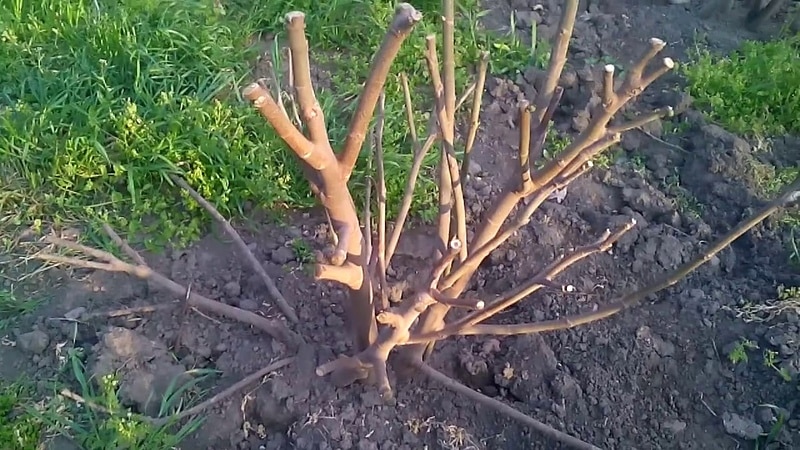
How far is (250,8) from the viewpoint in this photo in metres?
3.80

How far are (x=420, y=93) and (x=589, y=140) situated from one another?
1787 mm

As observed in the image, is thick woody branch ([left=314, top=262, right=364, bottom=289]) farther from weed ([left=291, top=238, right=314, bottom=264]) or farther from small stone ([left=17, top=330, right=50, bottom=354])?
small stone ([left=17, top=330, right=50, bottom=354])

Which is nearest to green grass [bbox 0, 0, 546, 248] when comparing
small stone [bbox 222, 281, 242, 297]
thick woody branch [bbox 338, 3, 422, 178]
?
small stone [bbox 222, 281, 242, 297]

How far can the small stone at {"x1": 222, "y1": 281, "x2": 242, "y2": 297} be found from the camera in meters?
2.85

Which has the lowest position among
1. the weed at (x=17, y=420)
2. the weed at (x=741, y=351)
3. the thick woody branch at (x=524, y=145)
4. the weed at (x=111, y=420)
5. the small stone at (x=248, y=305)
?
the weed at (x=17, y=420)

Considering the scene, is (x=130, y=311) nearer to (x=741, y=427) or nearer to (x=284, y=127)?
(x=284, y=127)

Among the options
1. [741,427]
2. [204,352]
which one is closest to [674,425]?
[741,427]

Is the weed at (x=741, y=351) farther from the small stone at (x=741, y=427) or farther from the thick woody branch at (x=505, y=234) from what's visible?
the thick woody branch at (x=505, y=234)

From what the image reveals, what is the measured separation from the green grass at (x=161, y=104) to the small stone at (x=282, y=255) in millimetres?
219

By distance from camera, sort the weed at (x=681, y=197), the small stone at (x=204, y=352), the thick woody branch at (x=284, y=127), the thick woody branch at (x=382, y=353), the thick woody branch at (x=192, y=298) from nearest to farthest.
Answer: the thick woody branch at (x=284, y=127) → the thick woody branch at (x=382, y=353) → the thick woody branch at (x=192, y=298) → the small stone at (x=204, y=352) → the weed at (x=681, y=197)

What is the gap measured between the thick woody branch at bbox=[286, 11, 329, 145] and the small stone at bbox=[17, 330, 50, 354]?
142 centimetres

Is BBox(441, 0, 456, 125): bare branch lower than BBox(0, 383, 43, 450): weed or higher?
higher

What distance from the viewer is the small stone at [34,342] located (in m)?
2.70

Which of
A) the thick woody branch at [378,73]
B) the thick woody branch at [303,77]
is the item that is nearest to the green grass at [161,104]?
the thick woody branch at [378,73]
